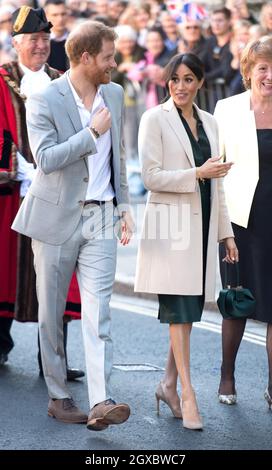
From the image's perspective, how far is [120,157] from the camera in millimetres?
6754

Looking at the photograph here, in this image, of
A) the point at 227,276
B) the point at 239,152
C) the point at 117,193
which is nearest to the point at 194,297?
the point at 227,276

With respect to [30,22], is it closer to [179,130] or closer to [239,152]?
[179,130]

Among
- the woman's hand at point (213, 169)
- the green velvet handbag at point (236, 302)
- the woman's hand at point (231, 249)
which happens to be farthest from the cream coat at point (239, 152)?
the woman's hand at point (213, 169)

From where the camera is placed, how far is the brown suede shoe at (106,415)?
20.5 feet

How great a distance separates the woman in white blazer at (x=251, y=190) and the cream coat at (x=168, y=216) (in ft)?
1.85

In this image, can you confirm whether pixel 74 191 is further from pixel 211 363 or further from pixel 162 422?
pixel 211 363

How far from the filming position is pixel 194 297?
6.88 meters

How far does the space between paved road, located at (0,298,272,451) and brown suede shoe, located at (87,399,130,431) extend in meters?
0.08

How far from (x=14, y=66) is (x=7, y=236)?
1048 mm

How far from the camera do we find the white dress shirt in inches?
260

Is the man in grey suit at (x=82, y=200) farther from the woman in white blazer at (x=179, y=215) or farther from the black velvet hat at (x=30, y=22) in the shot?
the black velvet hat at (x=30, y=22)

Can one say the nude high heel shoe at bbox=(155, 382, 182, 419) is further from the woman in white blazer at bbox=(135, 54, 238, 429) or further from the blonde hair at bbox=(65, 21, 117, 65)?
the blonde hair at bbox=(65, 21, 117, 65)
